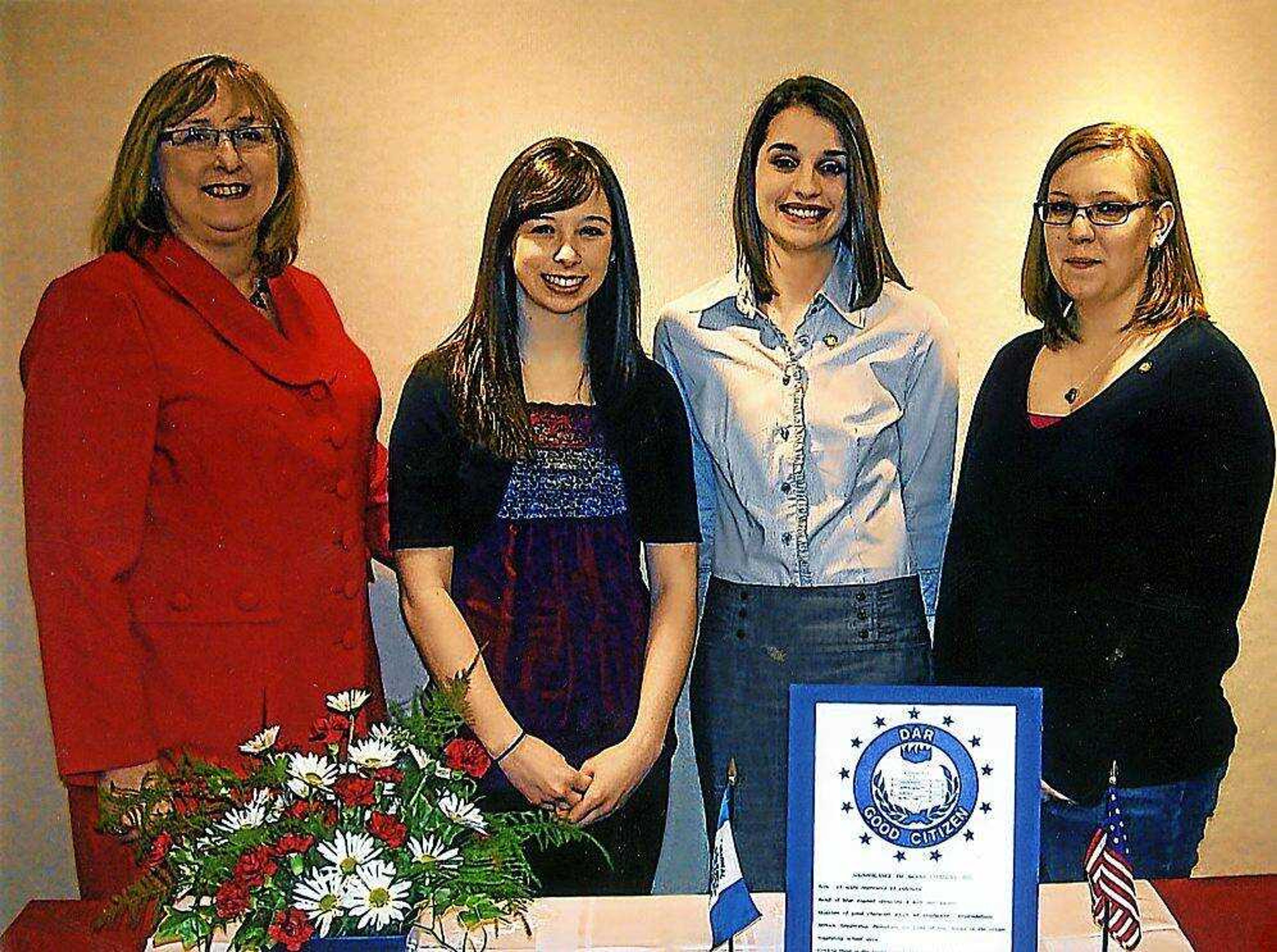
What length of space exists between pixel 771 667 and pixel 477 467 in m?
0.63

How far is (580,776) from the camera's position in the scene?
2531 mm

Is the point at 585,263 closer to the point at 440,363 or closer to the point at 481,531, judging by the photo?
the point at 440,363

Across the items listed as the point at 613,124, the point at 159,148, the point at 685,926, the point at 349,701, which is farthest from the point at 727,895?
the point at 159,148

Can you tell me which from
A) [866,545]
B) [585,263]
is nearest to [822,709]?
[866,545]

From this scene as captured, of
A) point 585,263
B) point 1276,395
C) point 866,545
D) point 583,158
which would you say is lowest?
point 866,545

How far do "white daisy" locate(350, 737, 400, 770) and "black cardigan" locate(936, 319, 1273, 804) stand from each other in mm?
1125

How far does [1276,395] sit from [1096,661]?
1.92ft

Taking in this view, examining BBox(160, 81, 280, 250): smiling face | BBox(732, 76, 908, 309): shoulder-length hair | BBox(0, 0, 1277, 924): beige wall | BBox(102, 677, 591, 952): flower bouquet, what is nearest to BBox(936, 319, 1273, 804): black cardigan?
BBox(0, 0, 1277, 924): beige wall

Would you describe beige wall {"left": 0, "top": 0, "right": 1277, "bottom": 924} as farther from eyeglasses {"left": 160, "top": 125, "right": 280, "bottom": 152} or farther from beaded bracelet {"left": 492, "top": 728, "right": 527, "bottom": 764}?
beaded bracelet {"left": 492, "top": 728, "right": 527, "bottom": 764}

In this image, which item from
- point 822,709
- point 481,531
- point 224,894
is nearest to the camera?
point 224,894

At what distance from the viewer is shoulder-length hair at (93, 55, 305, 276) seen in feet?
7.98

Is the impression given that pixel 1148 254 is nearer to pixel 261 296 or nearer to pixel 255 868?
pixel 261 296

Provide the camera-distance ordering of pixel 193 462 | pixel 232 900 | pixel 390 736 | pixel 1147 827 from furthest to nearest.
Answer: pixel 1147 827 → pixel 193 462 → pixel 390 736 → pixel 232 900

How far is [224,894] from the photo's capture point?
1.72m
